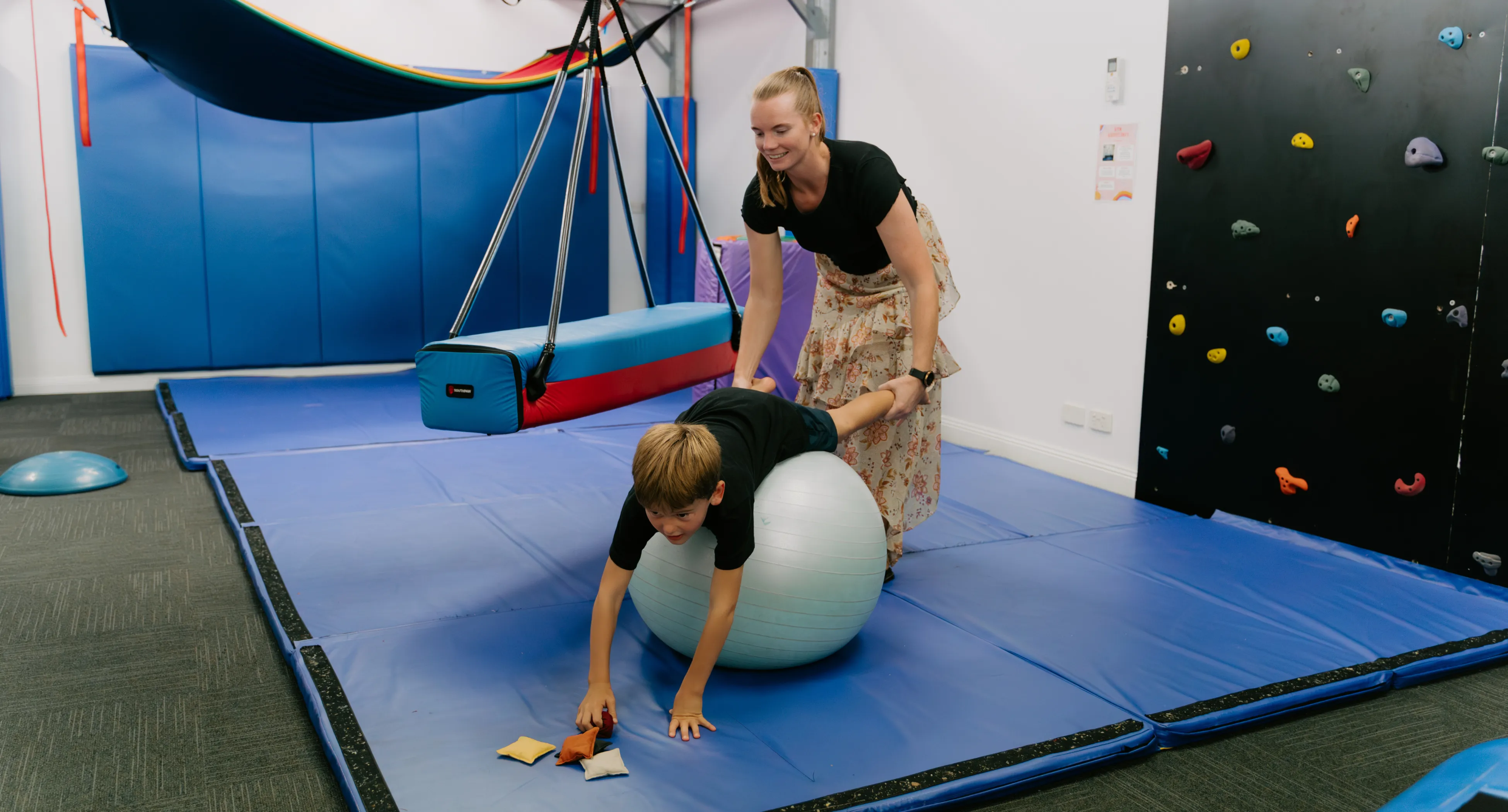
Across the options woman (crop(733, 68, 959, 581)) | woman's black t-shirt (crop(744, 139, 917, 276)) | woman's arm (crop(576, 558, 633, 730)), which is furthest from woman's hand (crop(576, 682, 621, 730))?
woman's black t-shirt (crop(744, 139, 917, 276))

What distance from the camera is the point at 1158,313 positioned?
370cm

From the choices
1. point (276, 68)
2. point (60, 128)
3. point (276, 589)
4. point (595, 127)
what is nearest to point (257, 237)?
point (60, 128)

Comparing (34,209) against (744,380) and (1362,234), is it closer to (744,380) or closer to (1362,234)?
(744,380)

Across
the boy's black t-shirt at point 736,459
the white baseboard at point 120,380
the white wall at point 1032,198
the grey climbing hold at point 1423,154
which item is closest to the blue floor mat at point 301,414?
the white baseboard at point 120,380

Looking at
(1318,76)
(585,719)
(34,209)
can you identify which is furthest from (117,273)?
(1318,76)

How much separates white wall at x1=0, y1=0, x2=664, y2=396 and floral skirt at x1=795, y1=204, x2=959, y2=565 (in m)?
4.49

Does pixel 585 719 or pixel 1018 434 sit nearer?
pixel 585 719

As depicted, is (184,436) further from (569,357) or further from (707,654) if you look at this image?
(707,654)

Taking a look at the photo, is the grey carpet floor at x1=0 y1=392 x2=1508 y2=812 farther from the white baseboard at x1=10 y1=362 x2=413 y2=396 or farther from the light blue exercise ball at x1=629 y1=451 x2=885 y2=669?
the white baseboard at x1=10 y1=362 x2=413 y2=396

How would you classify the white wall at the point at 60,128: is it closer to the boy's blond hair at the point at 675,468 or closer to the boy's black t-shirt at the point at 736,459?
the boy's black t-shirt at the point at 736,459

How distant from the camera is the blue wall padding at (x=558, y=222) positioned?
6.54m

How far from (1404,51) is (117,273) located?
234 inches

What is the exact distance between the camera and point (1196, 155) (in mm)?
3486

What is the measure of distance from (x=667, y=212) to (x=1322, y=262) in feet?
14.7
